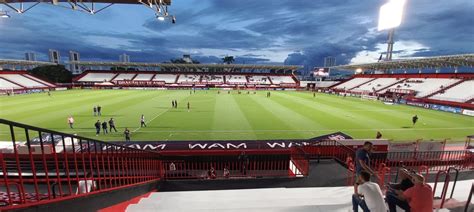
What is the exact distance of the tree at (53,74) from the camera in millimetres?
79875

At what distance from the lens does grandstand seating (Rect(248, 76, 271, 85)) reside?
8800cm

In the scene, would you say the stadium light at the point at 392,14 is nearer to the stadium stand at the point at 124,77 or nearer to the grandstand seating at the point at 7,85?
the grandstand seating at the point at 7,85

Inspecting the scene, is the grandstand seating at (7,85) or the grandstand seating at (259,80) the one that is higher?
the grandstand seating at (259,80)

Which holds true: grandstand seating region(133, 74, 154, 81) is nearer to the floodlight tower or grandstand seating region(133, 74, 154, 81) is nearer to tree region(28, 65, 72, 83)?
tree region(28, 65, 72, 83)

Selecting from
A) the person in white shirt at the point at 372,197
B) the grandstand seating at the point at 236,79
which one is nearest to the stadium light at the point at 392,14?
the person in white shirt at the point at 372,197

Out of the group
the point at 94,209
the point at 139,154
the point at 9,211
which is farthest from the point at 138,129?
the point at 9,211

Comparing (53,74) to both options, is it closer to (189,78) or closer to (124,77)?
(124,77)

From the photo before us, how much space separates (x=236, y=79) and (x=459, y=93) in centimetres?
6408

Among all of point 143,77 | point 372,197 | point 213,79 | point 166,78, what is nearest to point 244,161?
point 372,197

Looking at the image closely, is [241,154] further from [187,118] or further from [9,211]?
[187,118]

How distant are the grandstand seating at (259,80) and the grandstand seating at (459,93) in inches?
2050

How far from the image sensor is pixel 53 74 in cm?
8031

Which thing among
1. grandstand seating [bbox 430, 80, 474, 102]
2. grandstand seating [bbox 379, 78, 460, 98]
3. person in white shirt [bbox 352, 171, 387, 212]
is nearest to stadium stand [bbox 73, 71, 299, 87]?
grandstand seating [bbox 379, 78, 460, 98]

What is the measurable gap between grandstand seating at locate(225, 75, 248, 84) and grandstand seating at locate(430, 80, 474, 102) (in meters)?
57.3
